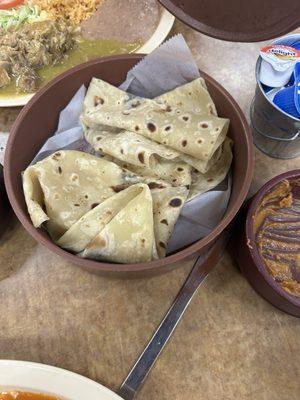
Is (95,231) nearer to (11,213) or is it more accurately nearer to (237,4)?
(11,213)

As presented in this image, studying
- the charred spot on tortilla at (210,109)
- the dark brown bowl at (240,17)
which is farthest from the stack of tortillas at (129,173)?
the dark brown bowl at (240,17)

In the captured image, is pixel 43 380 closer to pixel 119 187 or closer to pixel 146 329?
pixel 146 329

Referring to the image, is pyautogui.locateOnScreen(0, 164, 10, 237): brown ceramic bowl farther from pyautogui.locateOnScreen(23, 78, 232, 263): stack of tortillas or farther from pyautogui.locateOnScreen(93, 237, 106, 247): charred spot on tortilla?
pyautogui.locateOnScreen(93, 237, 106, 247): charred spot on tortilla

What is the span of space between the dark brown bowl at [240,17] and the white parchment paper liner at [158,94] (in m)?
0.06

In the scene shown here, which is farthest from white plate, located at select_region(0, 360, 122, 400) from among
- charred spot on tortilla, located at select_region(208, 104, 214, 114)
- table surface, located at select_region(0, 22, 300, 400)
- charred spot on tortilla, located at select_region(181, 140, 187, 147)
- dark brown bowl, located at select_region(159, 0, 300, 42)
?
dark brown bowl, located at select_region(159, 0, 300, 42)

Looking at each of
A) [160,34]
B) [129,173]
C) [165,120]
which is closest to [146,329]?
[129,173]

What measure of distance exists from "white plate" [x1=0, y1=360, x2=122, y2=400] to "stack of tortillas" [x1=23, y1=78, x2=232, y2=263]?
0.23m

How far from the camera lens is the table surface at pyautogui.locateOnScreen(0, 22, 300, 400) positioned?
83cm

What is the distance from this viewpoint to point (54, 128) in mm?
935

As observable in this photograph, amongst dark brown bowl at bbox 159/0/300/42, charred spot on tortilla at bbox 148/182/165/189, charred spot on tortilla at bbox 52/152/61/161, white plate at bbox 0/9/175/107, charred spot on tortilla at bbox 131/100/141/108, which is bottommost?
charred spot on tortilla at bbox 148/182/165/189

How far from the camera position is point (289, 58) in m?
0.91

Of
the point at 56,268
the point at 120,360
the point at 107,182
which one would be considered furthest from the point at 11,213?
the point at 120,360

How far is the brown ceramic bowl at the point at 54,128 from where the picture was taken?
2.36 ft

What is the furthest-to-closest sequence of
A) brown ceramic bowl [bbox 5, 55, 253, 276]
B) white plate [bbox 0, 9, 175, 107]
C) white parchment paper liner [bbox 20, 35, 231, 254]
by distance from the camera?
white plate [bbox 0, 9, 175, 107] < white parchment paper liner [bbox 20, 35, 231, 254] < brown ceramic bowl [bbox 5, 55, 253, 276]
